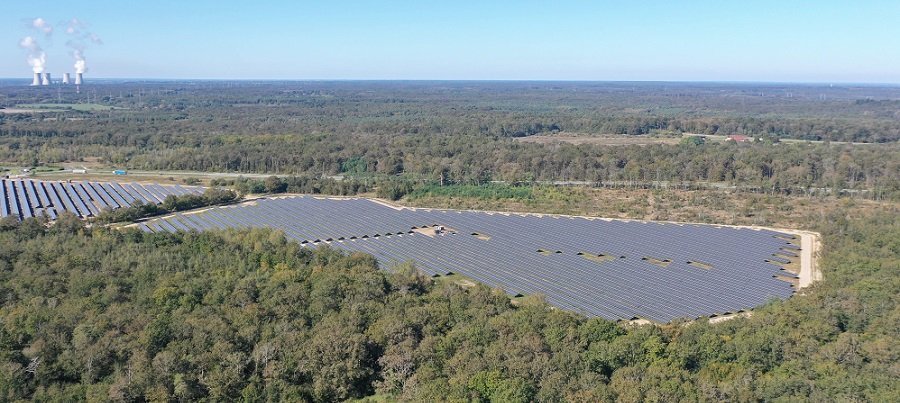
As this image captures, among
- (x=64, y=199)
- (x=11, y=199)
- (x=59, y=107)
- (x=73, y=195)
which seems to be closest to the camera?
(x=11, y=199)

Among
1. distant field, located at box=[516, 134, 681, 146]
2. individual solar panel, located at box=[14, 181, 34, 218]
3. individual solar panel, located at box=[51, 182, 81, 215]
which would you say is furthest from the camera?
distant field, located at box=[516, 134, 681, 146]

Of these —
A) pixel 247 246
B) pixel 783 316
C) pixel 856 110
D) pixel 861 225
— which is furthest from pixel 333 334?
pixel 856 110

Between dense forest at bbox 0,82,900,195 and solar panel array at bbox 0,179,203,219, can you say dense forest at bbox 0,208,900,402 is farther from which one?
dense forest at bbox 0,82,900,195

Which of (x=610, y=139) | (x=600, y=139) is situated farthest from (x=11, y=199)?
(x=610, y=139)

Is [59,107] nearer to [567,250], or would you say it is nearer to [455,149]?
[455,149]

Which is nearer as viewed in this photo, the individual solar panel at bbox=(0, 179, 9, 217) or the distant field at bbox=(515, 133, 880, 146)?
the individual solar panel at bbox=(0, 179, 9, 217)

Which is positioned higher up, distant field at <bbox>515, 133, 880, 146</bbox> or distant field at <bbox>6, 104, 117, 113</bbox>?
distant field at <bbox>6, 104, 117, 113</bbox>

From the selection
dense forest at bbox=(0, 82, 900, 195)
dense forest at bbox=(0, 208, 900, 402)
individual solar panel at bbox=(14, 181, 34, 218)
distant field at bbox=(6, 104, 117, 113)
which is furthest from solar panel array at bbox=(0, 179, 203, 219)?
distant field at bbox=(6, 104, 117, 113)
